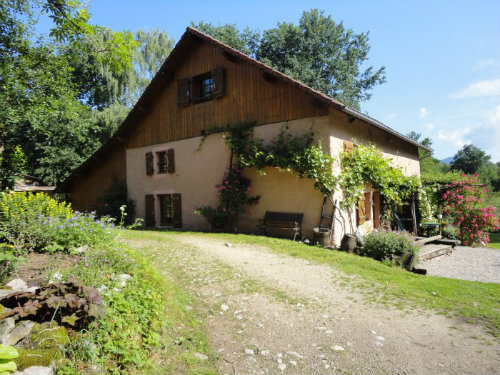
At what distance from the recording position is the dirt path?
319 centimetres

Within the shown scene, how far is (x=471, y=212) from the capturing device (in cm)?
1236

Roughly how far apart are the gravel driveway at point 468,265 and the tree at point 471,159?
41392 millimetres

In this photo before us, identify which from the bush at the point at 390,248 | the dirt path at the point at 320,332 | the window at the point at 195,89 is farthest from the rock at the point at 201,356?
the window at the point at 195,89

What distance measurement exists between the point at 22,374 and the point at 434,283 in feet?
21.5

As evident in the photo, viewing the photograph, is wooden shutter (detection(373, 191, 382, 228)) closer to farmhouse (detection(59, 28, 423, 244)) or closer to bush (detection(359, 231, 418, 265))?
farmhouse (detection(59, 28, 423, 244))

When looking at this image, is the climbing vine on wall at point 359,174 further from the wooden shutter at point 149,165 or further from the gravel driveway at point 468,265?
the wooden shutter at point 149,165

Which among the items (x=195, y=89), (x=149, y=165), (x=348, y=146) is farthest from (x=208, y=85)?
(x=348, y=146)

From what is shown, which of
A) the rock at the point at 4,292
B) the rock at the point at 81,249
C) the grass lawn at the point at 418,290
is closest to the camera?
the rock at the point at 4,292

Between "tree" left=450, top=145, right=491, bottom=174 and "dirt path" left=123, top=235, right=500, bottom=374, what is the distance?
49970 millimetres

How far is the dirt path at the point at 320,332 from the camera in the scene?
3191 millimetres

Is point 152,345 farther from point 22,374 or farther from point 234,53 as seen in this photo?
point 234,53

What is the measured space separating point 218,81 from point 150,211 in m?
6.92

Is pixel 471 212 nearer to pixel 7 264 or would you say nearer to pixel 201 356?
pixel 201 356

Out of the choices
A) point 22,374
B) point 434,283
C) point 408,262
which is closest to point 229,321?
point 22,374
